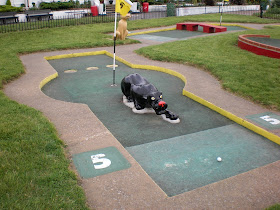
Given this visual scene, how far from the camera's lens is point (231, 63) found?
12203 mm

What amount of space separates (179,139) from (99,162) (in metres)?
2.10

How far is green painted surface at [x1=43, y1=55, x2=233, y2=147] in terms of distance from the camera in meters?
7.12

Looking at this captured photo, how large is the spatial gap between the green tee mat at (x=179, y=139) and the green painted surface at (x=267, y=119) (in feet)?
1.47

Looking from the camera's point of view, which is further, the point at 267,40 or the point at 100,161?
the point at 267,40

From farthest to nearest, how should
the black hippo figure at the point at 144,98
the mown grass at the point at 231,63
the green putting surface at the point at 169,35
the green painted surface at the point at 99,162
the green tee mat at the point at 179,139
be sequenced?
the green putting surface at the point at 169,35 → the mown grass at the point at 231,63 → the black hippo figure at the point at 144,98 → the green tee mat at the point at 179,139 → the green painted surface at the point at 99,162

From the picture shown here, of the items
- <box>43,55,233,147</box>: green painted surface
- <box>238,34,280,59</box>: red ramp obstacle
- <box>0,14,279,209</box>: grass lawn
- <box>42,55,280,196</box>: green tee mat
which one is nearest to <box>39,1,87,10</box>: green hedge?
<box>43,55,233,147</box>: green painted surface

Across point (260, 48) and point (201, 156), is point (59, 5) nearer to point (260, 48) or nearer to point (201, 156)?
point (260, 48)

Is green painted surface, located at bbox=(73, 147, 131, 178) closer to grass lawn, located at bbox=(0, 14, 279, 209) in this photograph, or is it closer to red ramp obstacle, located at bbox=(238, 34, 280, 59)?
grass lawn, located at bbox=(0, 14, 279, 209)

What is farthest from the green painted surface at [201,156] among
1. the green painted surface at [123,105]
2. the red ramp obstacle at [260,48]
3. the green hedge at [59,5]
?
the green hedge at [59,5]

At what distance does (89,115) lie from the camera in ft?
24.4

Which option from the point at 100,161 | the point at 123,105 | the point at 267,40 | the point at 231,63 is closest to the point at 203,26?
the point at 267,40

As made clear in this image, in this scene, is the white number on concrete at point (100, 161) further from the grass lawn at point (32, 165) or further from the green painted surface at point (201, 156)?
the green painted surface at point (201, 156)

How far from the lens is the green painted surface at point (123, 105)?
7121mm

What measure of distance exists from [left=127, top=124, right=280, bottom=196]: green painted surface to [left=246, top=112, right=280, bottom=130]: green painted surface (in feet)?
1.50
